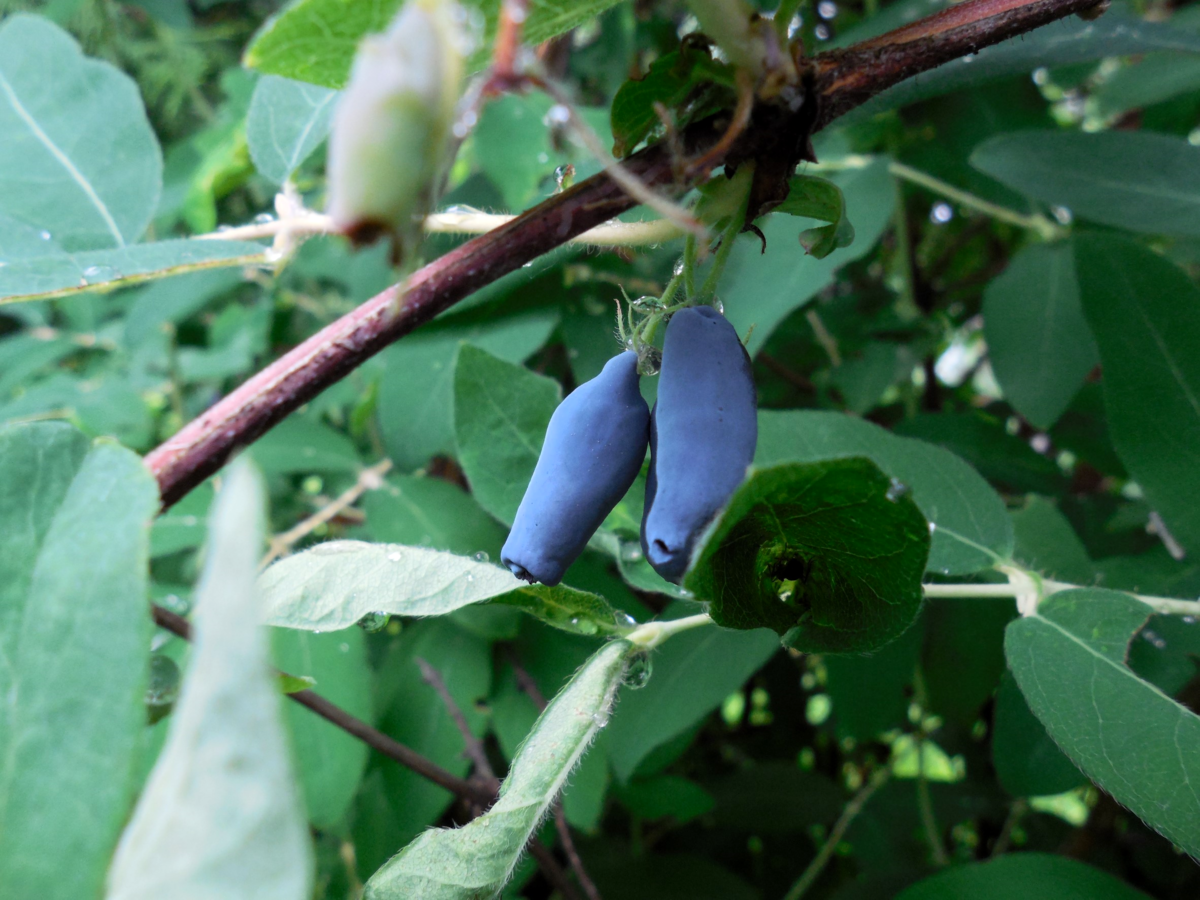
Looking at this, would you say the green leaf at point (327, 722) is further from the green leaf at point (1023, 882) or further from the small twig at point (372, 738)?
the green leaf at point (1023, 882)

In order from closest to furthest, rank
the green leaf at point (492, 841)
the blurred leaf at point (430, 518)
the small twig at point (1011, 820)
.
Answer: the green leaf at point (492, 841) → the blurred leaf at point (430, 518) → the small twig at point (1011, 820)

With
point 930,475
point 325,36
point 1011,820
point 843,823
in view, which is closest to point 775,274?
point 930,475

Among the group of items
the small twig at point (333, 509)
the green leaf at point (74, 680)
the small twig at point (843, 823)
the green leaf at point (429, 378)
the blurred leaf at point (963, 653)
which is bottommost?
the small twig at point (843, 823)

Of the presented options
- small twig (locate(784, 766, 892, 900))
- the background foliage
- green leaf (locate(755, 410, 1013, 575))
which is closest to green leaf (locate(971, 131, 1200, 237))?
the background foliage

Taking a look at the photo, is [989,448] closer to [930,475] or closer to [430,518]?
[930,475]

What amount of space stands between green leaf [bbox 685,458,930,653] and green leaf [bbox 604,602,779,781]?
12.3 inches

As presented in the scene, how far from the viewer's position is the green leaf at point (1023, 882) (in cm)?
69

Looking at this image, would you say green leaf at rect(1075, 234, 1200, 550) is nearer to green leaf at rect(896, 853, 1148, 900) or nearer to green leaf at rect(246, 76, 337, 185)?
green leaf at rect(896, 853, 1148, 900)

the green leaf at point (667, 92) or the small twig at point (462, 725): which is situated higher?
the green leaf at point (667, 92)

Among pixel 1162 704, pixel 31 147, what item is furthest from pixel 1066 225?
pixel 31 147

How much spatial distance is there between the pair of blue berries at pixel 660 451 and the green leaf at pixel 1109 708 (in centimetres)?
29

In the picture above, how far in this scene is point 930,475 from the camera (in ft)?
2.32

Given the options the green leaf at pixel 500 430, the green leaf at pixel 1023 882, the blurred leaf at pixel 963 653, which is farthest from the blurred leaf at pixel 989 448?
the green leaf at pixel 500 430

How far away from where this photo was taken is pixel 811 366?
1.49 metres
